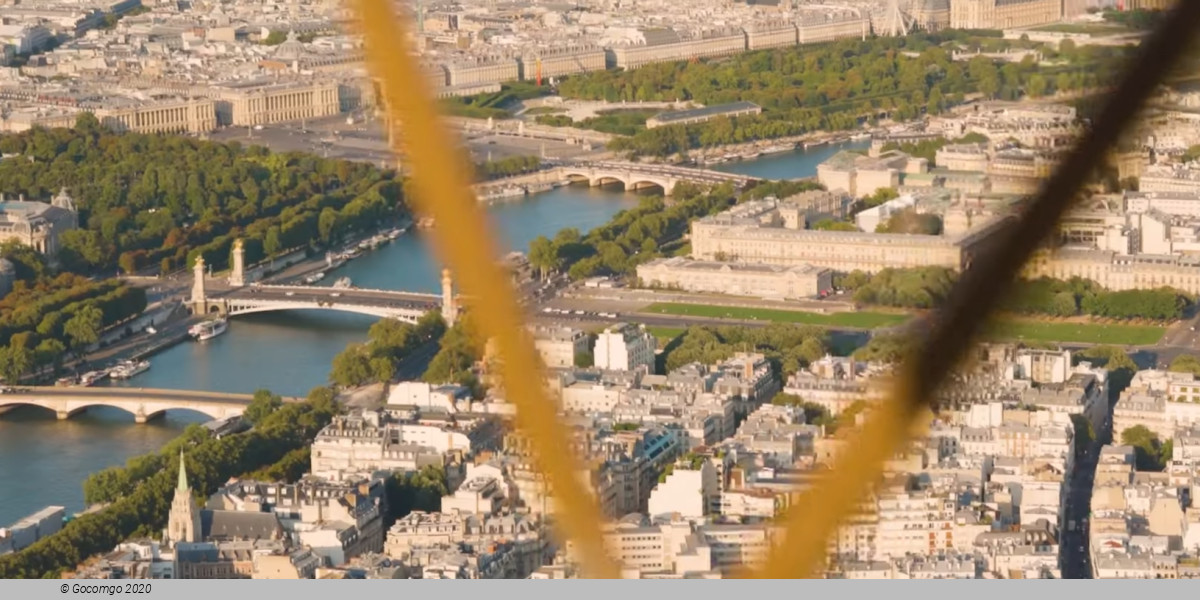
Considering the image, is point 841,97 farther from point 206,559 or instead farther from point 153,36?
point 206,559

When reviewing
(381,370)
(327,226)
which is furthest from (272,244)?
(381,370)

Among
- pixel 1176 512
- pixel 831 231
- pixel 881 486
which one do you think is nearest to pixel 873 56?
pixel 831 231

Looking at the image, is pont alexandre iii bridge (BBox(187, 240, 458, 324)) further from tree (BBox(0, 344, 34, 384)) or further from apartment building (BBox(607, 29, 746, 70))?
apartment building (BBox(607, 29, 746, 70))

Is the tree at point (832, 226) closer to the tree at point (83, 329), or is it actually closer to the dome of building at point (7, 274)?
the tree at point (83, 329)

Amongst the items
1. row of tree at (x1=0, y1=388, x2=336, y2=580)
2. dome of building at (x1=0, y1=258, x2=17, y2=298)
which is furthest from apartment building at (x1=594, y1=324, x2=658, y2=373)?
dome of building at (x1=0, y1=258, x2=17, y2=298)

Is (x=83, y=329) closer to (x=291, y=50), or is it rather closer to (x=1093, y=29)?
(x=291, y=50)

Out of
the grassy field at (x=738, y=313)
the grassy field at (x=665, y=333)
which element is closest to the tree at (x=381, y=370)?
the grassy field at (x=665, y=333)
